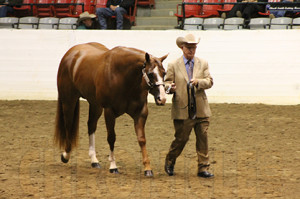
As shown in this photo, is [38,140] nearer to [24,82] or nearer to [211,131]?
[211,131]

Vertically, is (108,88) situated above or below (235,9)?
below

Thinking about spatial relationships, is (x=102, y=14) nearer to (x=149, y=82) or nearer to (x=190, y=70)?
(x=190, y=70)

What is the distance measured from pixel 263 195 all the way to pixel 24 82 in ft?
26.7

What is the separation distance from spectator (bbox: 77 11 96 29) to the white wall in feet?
4.61

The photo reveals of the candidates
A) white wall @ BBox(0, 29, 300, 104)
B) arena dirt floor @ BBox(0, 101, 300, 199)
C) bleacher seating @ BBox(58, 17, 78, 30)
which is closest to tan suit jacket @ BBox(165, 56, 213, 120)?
arena dirt floor @ BBox(0, 101, 300, 199)

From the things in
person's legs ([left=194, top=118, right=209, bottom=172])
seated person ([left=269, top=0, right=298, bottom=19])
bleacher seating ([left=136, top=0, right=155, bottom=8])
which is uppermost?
seated person ([left=269, top=0, right=298, bottom=19])

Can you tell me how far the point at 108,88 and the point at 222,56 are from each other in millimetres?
5718

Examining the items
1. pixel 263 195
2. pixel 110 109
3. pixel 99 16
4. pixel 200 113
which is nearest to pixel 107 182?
pixel 110 109

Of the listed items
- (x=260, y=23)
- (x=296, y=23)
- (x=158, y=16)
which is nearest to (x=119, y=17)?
(x=158, y=16)

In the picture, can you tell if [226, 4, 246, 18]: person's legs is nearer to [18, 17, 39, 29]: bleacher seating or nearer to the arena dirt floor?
the arena dirt floor

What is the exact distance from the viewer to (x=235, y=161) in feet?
19.8

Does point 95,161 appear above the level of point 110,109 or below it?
below

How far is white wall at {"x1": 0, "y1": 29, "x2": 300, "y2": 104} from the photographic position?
34.6 feet

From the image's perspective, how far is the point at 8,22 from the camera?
14.0 meters
